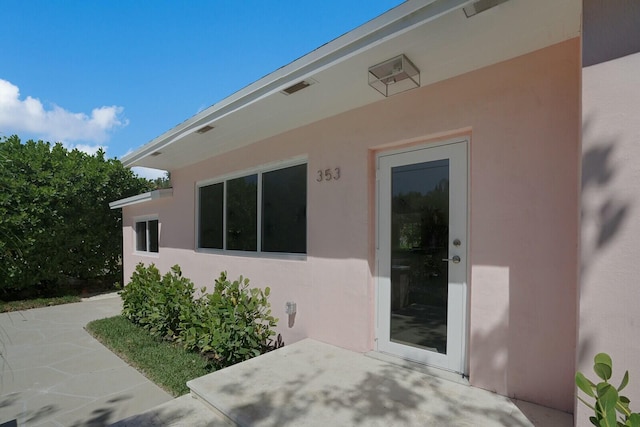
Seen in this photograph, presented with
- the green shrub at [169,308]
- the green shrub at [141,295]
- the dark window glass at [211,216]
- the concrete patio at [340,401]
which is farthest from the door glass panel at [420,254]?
→ the green shrub at [141,295]

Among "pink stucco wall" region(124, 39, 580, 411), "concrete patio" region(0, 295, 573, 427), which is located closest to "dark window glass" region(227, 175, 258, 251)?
"pink stucco wall" region(124, 39, 580, 411)

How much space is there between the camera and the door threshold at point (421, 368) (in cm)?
310

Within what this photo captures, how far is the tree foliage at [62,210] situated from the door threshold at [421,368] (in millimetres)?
9404

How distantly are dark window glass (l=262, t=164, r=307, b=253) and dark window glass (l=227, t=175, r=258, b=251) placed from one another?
289mm

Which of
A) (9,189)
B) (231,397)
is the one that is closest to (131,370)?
(231,397)

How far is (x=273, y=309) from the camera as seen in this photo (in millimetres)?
5133

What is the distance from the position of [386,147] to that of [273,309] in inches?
121

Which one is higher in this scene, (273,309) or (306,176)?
(306,176)

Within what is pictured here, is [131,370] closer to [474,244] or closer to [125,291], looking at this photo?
Result: [125,291]

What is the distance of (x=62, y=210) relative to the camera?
32.1 ft

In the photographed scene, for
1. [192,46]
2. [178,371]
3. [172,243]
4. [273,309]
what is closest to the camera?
[178,371]

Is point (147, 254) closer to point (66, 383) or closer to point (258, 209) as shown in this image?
point (66, 383)

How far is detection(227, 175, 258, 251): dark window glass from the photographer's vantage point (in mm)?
5691

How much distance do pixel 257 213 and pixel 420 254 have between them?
3.05 meters
